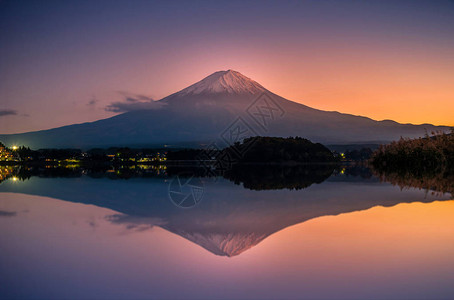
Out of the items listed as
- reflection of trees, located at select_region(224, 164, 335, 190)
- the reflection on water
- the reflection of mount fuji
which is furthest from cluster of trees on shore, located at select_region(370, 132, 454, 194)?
the reflection on water

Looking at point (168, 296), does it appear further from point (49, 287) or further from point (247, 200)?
point (247, 200)

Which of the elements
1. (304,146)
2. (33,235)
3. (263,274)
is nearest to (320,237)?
(263,274)

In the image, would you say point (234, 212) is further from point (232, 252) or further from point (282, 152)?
point (282, 152)

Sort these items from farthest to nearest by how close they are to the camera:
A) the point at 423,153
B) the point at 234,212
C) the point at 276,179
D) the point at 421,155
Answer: the point at 421,155 < the point at 423,153 < the point at 276,179 < the point at 234,212

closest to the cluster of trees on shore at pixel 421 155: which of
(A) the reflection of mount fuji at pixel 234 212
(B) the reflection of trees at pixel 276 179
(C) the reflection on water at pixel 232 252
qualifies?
(B) the reflection of trees at pixel 276 179

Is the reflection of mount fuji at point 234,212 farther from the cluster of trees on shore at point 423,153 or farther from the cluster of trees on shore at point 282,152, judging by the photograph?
the cluster of trees on shore at point 282,152

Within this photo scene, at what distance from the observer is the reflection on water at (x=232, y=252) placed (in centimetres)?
270

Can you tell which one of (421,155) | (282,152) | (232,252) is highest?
(282,152)

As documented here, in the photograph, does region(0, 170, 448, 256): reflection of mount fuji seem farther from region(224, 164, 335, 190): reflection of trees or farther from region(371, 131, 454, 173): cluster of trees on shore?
region(371, 131, 454, 173): cluster of trees on shore

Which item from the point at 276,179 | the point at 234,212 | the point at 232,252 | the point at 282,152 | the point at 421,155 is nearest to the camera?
the point at 232,252

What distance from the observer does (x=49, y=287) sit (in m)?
2.75

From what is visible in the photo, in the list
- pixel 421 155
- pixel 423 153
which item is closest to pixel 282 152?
pixel 421 155

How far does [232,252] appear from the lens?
3.59m

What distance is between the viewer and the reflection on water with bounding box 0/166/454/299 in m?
2.70
